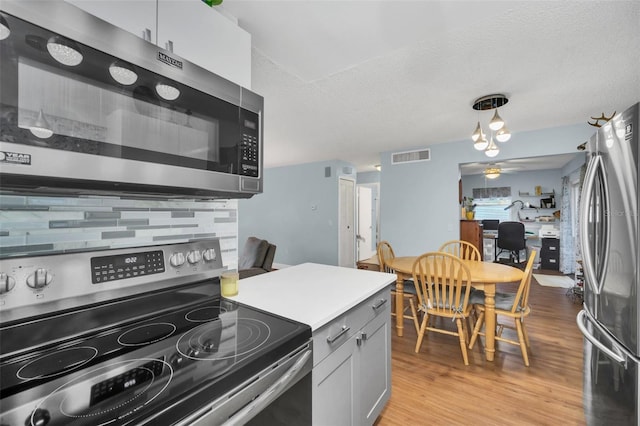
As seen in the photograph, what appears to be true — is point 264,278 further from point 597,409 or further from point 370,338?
point 597,409

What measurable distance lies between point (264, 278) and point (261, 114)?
2.95 ft

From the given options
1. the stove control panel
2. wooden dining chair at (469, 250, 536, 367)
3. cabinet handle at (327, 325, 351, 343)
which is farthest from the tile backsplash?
wooden dining chair at (469, 250, 536, 367)

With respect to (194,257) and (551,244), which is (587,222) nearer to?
(194,257)

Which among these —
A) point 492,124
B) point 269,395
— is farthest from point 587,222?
point 269,395

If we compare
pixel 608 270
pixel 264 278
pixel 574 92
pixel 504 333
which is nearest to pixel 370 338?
pixel 264 278

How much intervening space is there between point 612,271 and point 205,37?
2.18 metres

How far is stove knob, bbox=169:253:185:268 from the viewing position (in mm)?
1109

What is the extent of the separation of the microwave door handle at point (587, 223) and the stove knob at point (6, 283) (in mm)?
2322

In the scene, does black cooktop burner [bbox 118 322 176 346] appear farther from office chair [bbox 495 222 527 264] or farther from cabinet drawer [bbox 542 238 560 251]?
cabinet drawer [bbox 542 238 560 251]

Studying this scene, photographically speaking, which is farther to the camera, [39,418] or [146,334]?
[146,334]

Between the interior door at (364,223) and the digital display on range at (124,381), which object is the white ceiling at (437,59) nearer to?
the digital display on range at (124,381)

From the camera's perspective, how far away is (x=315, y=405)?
996mm

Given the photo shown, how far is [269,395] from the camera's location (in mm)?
773

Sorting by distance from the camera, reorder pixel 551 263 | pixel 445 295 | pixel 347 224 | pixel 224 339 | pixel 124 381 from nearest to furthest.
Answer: pixel 124 381 < pixel 224 339 < pixel 445 295 < pixel 347 224 < pixel 551 263
